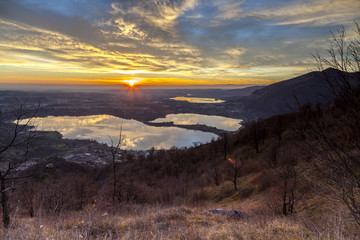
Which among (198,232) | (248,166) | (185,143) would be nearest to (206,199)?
(248,166)

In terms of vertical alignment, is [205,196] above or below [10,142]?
below

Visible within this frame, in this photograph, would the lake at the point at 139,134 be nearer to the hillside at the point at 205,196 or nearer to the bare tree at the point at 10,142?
the hillside at the point at 205,196

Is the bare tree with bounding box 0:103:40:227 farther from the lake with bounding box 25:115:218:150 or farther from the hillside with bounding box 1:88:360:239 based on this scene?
the lake with bounding box 25:115:218:150

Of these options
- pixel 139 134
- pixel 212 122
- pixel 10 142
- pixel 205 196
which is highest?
pixel 10 142

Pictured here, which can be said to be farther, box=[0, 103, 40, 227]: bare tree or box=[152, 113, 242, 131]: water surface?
box=[152, 113, 242, 131]: water surface

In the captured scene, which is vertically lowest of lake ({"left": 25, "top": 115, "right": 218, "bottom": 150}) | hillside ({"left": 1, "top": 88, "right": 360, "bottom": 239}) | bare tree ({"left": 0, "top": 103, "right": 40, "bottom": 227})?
lake ({"left": 25, "top": 115, "right": 218, "bottom": 150})

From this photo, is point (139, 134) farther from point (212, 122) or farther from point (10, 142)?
point (10, 142)

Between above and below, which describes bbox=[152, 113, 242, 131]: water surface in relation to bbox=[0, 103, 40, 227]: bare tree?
below

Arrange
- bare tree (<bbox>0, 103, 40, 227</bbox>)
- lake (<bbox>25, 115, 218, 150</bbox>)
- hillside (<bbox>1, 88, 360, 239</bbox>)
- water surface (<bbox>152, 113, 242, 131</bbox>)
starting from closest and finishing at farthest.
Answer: hillside (<bbox>1, 88, 360, 239</bbox>), bare tree (<bbox>0, 103, 40, 227</bbox>), lake (<bbox>25, 115, 218, 150</bbox>), water surface (<bbox>152, 113, 242, 131</bbox>)

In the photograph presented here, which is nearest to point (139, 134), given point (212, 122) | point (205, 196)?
point (212, 122)

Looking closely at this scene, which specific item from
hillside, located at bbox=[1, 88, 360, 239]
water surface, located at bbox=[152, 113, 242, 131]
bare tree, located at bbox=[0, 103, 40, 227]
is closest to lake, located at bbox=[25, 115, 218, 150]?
water surface, located at bbox=[152, 113, 242, 131]

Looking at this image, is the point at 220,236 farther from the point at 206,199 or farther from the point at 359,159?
the point at 206,199
